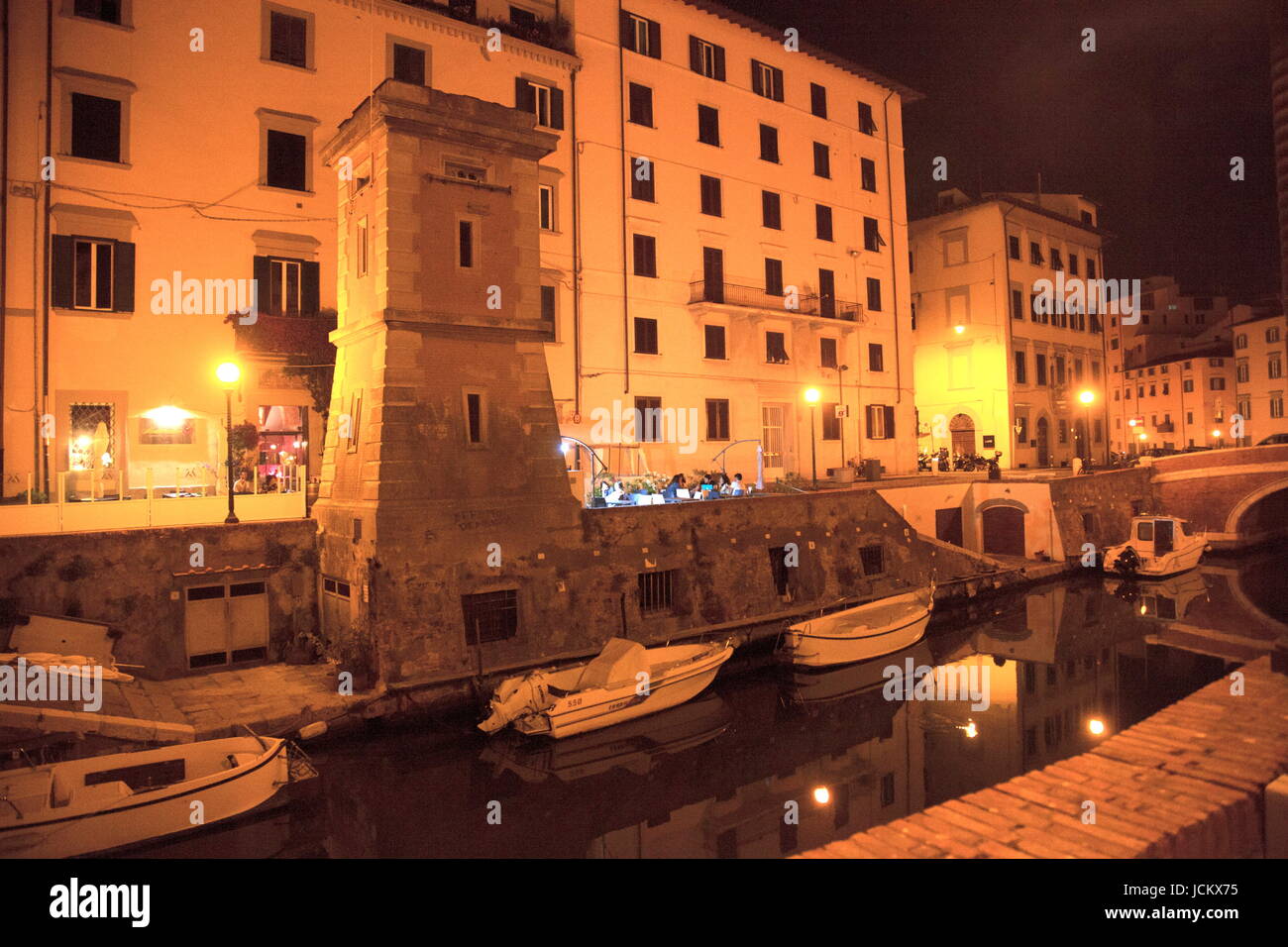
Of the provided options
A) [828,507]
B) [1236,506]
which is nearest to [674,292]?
[828,507]

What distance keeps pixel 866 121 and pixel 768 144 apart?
6.63 metres

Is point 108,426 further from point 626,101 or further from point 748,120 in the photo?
point 748,120

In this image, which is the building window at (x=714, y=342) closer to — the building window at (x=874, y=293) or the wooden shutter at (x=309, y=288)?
the building window at (x=874, y=293)

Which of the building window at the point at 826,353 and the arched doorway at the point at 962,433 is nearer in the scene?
the building window at the point at 826,353

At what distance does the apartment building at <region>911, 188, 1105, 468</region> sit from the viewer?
38156 mm

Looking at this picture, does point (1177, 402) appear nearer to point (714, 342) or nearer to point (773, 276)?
point (773, 276)

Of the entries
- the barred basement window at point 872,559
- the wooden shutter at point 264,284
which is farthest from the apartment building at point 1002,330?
the wooden shutter at point 264,284

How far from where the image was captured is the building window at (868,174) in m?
34.0

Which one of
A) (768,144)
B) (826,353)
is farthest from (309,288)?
(826,353)

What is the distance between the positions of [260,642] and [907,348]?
2946 centimetres

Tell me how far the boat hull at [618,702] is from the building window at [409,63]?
18387mm

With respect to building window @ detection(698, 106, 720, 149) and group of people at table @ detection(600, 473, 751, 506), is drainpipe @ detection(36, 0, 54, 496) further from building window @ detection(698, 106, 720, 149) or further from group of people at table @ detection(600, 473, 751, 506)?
building window @ detection(698, 106, 720, 149)

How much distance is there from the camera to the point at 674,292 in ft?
90.3

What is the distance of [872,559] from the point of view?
976 inches
